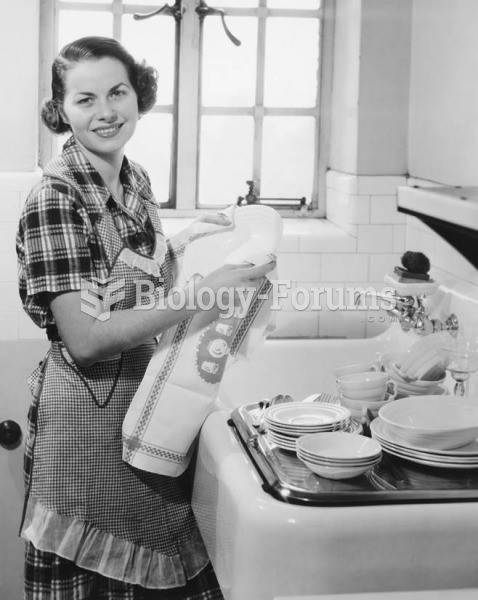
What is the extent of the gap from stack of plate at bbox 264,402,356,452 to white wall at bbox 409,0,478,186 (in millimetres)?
950

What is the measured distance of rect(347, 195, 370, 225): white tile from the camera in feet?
10.3

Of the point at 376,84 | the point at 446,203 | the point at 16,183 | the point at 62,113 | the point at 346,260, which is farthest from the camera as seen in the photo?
the point at 346,260

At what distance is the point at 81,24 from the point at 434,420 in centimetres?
208

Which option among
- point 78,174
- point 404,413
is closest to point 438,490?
point 404,413

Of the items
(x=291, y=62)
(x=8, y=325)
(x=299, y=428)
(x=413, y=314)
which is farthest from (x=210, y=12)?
(x=299, y=428)

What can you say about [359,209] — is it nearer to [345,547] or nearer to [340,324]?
[340,324]

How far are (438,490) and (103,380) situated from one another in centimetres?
77

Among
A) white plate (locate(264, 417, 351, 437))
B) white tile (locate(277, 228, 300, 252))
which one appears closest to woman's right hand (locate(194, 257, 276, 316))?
white plate (locate(264, 417, 351, 437))

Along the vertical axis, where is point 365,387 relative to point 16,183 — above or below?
below

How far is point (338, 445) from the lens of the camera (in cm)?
171

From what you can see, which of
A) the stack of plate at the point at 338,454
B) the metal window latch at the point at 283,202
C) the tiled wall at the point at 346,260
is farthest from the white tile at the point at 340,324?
the stack of plate at the point at 338,454

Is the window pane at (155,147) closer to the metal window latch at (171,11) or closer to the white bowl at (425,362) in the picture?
the metal window latch at (171,11)

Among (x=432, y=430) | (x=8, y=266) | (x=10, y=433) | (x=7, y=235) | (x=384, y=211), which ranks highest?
(x=384, y=211)

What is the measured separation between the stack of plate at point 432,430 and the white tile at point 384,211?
1.35 metres
